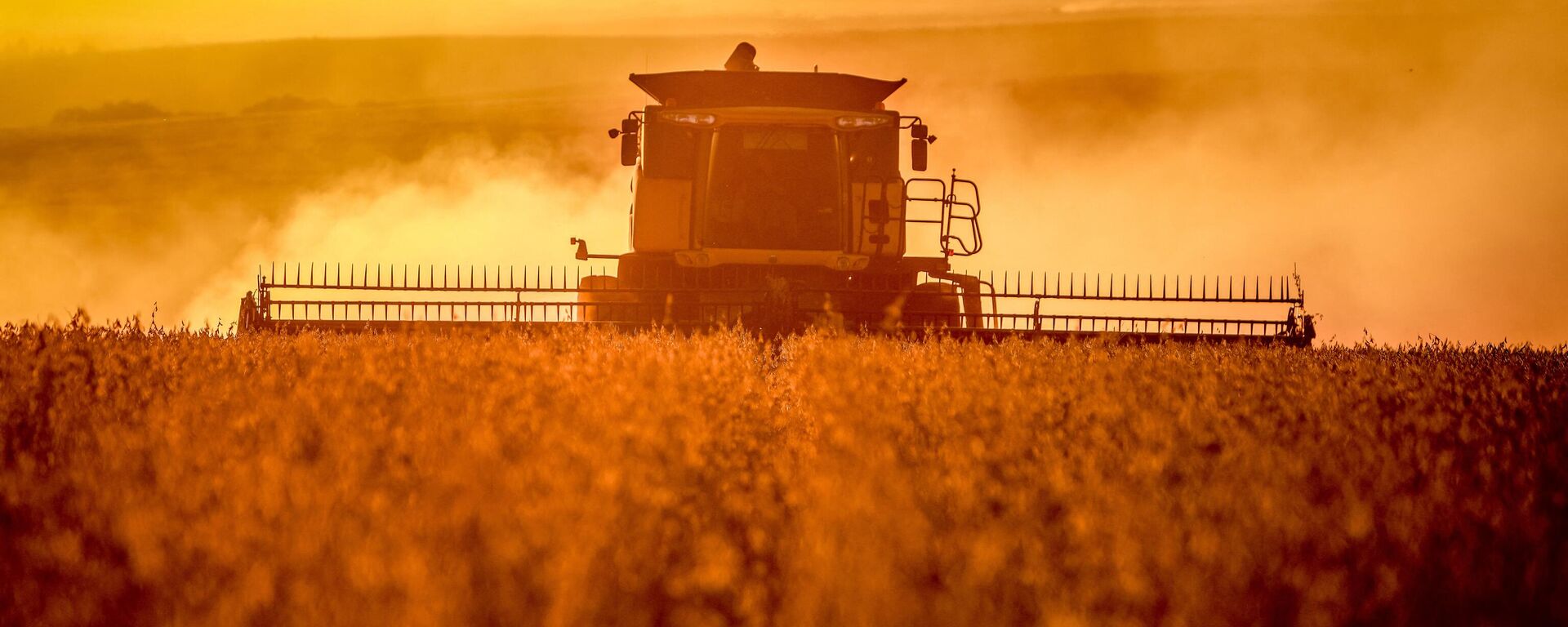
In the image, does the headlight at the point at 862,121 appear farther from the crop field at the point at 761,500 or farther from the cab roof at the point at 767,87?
the crop field at the point at 761,500

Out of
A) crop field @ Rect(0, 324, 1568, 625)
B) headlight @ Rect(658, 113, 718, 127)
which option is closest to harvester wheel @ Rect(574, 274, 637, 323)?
headlight @ Rect(658, 113, 718, 127)

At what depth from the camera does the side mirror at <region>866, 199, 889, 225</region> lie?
1292 cm

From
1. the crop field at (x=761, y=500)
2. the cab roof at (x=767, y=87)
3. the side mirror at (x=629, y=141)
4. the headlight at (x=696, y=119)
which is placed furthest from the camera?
the cab roof at (x=767, y=87)

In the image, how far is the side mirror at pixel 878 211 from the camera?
1292 cm

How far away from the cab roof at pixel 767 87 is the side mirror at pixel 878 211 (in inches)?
40.8

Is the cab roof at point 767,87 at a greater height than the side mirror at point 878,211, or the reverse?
the cab roof at point 767,87

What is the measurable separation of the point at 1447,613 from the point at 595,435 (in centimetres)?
259

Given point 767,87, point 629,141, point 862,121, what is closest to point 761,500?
point 629,141

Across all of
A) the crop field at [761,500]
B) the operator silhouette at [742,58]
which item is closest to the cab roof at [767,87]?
the operator silhouette at [742,58]

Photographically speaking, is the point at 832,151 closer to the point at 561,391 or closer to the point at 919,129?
the point at 919,129

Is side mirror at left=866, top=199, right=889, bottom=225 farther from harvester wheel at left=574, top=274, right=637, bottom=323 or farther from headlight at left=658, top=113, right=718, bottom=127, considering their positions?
harvester wheel at left=574, top=274, right=637, bottom=323

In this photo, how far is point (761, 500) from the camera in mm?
3766

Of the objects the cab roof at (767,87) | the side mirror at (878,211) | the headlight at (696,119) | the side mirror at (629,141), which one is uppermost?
the cab roof at (767,87)

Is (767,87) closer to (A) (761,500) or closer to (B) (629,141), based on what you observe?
(B) (629,141)
